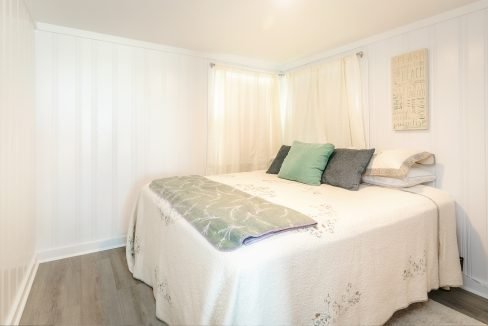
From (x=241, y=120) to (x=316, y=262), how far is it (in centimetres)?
255

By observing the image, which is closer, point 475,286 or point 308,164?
point 475,286

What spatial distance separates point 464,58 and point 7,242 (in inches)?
135

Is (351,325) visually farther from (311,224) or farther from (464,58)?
(464,58)

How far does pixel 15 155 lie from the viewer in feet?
5.66

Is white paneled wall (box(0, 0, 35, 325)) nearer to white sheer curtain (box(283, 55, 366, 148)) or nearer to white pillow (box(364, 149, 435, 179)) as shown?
white pillow (box(364, 149, 435, 179))

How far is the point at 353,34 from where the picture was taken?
105 inches

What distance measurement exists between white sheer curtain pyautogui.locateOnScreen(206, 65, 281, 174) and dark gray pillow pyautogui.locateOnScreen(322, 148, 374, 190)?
136 cm

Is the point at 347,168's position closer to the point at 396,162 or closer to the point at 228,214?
the point at 396,162

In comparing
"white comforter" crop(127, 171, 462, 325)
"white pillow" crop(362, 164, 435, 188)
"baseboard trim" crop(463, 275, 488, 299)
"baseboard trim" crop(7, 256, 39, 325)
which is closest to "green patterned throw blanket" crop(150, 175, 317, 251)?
"white comforter" crop(127, 171, 462, 325)

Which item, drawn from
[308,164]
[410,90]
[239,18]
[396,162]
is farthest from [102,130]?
[410,90]

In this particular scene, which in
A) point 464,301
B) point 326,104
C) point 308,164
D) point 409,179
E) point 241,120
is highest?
point 326,104

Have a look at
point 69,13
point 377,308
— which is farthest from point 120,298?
point 69,13

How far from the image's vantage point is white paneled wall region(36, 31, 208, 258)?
8.19 ft

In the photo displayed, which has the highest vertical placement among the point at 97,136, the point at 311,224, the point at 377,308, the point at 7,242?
the point at 97,136
